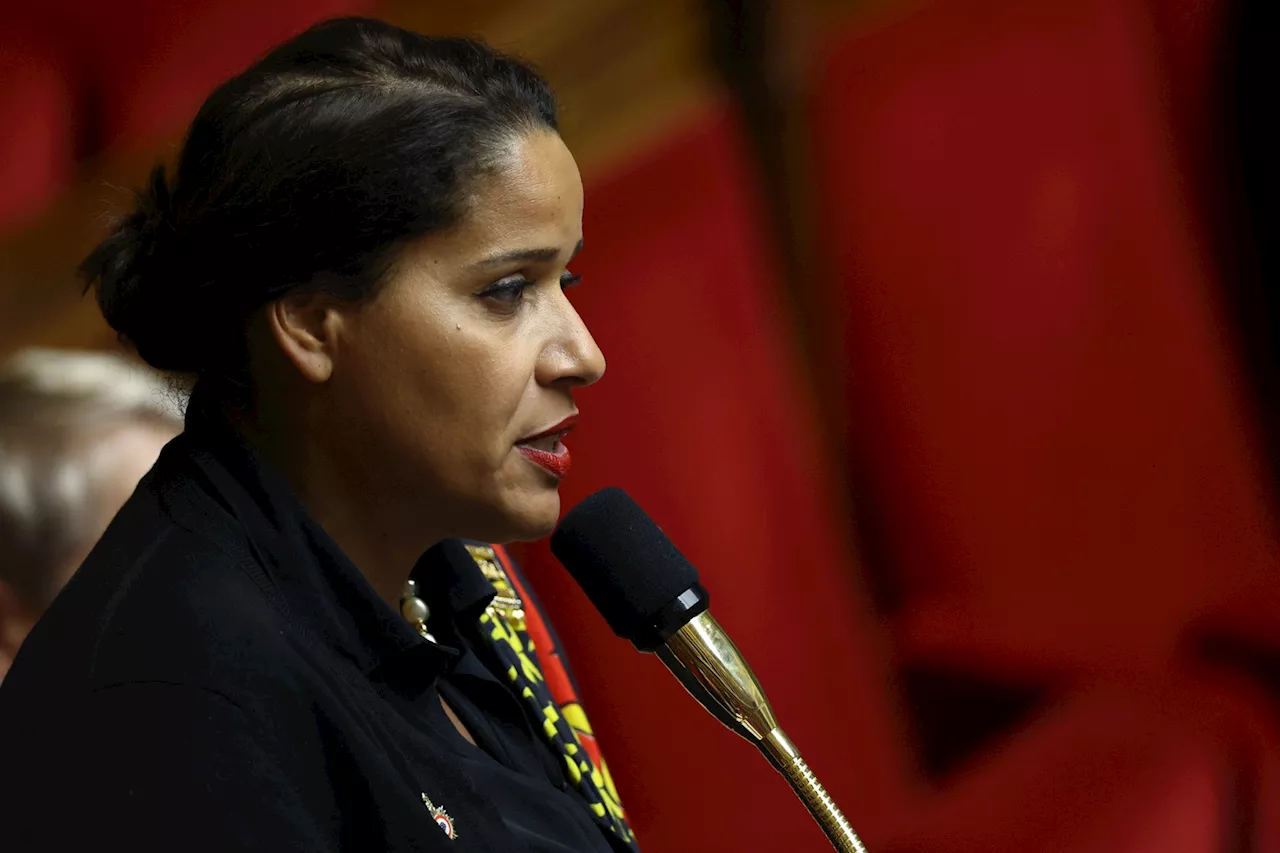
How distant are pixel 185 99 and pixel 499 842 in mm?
676

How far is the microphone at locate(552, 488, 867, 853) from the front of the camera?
26.8 inches

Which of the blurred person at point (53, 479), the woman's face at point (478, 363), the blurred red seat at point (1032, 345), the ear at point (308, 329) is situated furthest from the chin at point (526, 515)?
the blurred red seat at point (1032, 345)

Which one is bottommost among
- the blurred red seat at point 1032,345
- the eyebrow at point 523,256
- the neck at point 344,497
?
the blurred red seat at point 1032,345

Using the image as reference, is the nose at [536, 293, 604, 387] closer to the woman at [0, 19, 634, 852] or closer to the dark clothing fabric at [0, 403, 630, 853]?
the woman at [0, 19, 634, 852]

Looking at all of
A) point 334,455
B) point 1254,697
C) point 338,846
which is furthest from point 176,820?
point 1254,697

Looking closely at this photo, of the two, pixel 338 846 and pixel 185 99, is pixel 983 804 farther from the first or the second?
pixel 185 99

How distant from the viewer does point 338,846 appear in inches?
24.3

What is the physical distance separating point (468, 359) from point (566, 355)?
0.05m

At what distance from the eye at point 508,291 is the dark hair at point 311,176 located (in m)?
0.04

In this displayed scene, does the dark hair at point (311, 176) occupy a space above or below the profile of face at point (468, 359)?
above

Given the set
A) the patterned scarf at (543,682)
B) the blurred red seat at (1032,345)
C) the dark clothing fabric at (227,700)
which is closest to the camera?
the dark clothing fabric at (227,700)

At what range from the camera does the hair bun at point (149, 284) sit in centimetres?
74

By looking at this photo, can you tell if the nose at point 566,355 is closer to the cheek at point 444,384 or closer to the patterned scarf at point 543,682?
the cheek at point 444,384

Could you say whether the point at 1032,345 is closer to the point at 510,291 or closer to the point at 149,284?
the point at 510,291
